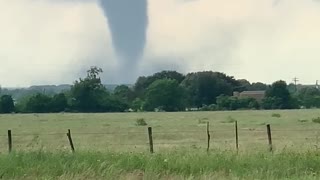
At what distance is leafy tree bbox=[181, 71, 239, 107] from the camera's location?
134500 millimetres

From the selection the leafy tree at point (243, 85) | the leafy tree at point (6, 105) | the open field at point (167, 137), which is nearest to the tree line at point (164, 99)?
the leafy tree at point (6, 105)

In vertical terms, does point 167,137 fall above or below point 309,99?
below

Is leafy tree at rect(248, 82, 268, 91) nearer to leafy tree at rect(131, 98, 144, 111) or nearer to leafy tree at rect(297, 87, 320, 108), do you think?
leafy tree at rect(297, 87, 320, 108)

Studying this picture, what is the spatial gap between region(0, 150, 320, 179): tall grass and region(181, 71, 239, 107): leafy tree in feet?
377

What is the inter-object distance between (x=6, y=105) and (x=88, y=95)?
1357cm

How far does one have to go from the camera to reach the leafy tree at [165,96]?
12113 cm

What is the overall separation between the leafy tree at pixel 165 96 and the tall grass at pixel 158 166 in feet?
333

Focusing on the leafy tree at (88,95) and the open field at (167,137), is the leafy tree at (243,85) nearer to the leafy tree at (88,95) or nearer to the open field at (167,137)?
the leafy tree at (88,95)

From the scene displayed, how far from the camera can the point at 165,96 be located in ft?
406

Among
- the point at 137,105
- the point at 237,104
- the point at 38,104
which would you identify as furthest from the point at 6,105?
the point at 237,104

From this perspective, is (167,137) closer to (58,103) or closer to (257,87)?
(58,103)

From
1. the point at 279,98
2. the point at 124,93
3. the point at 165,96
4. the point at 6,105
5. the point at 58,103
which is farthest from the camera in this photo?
the point at 124,93

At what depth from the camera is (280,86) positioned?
125 metres

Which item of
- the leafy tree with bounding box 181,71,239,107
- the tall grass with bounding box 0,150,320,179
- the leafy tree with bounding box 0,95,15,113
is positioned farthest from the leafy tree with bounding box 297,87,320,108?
the tall grass with bounding box 0,150,320,179
